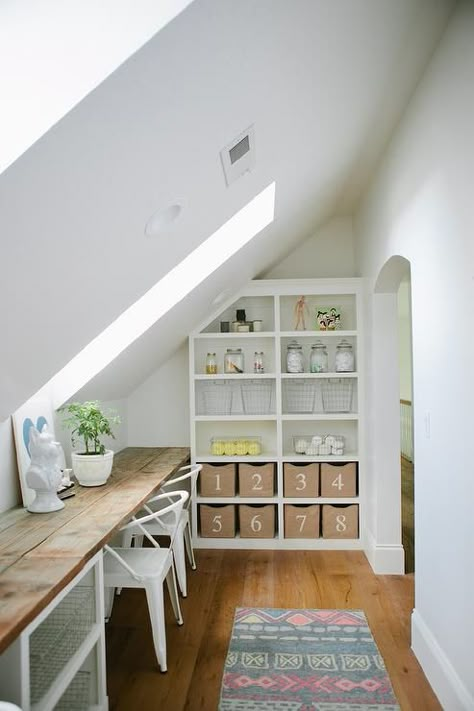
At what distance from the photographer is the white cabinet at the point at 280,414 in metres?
4.07

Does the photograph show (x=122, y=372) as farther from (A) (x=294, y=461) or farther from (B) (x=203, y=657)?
(B) (x=203, y=657)

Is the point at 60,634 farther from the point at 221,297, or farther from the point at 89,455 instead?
the point at 221,297

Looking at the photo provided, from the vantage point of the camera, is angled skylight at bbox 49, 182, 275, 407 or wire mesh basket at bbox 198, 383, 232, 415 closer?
angled skylight at bbox 49, 182, 275, 407

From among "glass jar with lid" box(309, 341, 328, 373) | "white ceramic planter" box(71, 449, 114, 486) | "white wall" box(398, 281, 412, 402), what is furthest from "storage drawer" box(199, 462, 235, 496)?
"white wall" box(398, 281, 412, 402)

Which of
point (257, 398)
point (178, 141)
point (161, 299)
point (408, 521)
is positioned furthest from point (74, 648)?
point (408, 521)

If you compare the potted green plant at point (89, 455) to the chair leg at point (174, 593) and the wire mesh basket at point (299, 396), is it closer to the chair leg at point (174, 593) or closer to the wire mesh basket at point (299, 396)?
the chair leg at point (174, 593)

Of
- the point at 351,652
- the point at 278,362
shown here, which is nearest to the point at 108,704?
the point at 351,652

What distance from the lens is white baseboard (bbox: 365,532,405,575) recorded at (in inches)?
142

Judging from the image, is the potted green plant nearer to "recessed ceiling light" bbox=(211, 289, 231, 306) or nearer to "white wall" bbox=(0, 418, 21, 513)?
"white wall" bbox=(0, 418, 21, 513)

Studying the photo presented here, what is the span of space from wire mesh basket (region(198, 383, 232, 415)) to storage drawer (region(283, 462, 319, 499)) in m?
0.72

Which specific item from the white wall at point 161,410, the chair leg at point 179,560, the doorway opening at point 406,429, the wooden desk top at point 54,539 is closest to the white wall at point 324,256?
the doorway opening at point 406,429

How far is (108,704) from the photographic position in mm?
2162

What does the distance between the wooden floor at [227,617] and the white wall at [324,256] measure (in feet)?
7.54

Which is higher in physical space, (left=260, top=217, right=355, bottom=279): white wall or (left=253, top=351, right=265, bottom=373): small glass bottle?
(left=260, top=217, right=355, bottom=279): white wall
